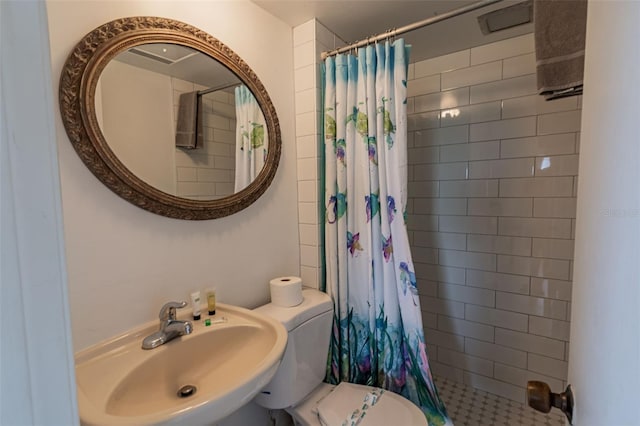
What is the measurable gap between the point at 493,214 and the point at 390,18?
1.30 m

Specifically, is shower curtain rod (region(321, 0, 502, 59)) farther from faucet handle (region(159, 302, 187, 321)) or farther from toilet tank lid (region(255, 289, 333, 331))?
faucet handle (region(159, 302, 187, 321))

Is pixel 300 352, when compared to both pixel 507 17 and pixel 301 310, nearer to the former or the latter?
pixel 301 310

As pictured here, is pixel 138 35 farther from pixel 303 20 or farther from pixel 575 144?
pixel 575 144

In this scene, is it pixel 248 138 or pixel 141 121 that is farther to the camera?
pixel 248 138

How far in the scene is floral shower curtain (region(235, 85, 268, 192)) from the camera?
1.42m

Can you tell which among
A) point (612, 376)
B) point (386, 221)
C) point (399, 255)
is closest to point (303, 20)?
point (386, 221)

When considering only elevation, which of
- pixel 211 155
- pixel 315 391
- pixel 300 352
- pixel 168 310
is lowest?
pixel 315 391

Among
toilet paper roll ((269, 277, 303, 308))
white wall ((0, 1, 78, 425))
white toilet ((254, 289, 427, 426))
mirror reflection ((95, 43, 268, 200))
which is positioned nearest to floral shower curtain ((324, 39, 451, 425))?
white toilet ((254, 289, 427, 426))

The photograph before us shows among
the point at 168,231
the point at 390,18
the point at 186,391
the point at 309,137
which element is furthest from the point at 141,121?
the point at 390,18

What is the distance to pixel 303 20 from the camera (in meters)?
1.60

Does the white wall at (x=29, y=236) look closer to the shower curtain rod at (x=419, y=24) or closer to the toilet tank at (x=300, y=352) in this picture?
the toilet tank at (x=300, y=352)

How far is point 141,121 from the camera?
1.10 meters

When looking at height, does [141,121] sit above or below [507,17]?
below

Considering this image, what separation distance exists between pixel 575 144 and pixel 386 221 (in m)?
1.21
